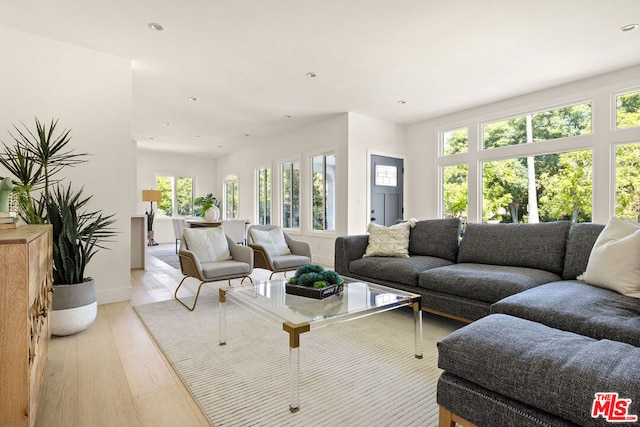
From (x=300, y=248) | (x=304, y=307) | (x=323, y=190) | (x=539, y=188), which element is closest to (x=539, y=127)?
(x=539, y=188)

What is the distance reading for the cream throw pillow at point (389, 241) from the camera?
142 inches

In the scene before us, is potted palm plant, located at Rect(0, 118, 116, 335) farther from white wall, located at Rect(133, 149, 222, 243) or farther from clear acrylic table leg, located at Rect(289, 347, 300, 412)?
white wall, located at Rect(133, 149, 222, 243)

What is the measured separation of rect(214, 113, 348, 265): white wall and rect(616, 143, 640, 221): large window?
11.8 feet

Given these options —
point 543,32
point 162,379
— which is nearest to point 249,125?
point 543,32

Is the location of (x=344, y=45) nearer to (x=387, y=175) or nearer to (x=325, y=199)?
(x=387, y=175)

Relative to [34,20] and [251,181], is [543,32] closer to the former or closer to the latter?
[34,20]

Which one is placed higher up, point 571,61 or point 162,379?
point 571,61

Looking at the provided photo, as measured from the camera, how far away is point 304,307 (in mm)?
2094

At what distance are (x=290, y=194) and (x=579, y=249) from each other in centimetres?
548

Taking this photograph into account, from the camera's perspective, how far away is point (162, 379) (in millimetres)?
1979

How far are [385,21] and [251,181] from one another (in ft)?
20.6

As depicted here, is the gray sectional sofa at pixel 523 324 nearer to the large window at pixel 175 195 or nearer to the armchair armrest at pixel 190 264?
the armchair armrest at pixel 190 264

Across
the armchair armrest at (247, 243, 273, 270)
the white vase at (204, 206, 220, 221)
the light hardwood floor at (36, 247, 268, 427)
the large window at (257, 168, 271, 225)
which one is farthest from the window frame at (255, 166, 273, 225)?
the light hardwood floor at (36, 247, 268, 427)

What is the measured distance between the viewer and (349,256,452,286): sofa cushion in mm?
3049
